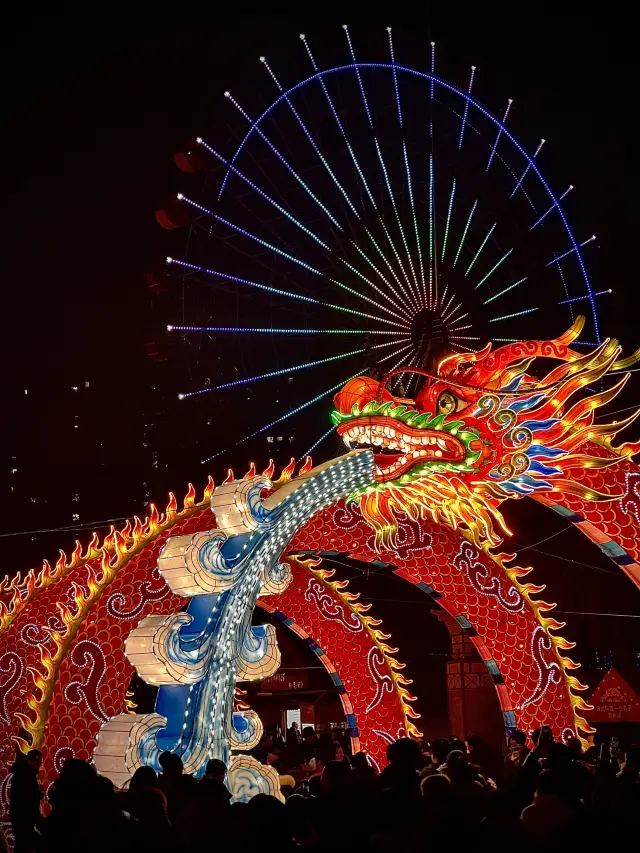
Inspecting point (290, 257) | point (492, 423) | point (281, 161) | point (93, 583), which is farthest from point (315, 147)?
point (93, 583)

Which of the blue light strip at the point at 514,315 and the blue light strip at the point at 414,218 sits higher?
the blue light strip at the point at 414,218

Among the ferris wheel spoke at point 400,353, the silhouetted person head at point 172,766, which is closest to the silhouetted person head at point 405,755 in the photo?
the silhouetted person head at point 172,766

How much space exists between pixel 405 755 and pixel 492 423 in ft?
15.9

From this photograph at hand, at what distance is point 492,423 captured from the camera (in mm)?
10070

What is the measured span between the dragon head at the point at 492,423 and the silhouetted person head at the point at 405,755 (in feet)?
14.1

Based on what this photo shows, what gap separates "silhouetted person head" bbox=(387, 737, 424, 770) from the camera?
5594 millimetres

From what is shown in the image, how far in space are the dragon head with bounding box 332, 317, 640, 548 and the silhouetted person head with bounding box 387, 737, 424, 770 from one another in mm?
4287

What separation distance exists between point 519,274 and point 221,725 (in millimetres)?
6433

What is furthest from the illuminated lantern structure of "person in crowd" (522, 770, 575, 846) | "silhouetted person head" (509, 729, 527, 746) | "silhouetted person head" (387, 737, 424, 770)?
"person in crowd" (522, 770, 575, 846)

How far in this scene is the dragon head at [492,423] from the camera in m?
9.95

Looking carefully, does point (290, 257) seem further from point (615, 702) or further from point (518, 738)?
point (615, 702)

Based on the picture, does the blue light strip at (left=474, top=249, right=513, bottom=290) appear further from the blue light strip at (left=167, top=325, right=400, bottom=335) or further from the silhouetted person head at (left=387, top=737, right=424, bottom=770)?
the silhouetted person head at (left=387, top=737, right=424, bottom=770)

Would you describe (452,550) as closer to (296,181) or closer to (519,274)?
(519,274)

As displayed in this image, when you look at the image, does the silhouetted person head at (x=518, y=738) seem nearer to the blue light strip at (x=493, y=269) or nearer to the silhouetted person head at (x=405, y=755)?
the blue light strip at (x=493, y=269)
